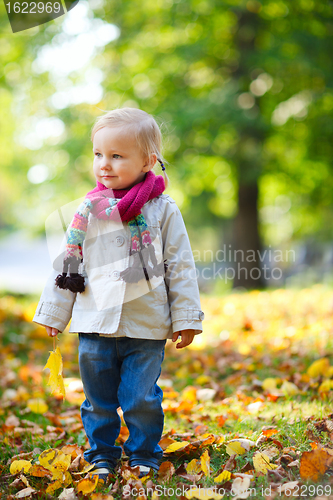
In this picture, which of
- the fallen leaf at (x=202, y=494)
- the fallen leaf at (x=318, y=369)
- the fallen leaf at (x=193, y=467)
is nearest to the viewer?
the fallen leaf at (x=202, y=494)

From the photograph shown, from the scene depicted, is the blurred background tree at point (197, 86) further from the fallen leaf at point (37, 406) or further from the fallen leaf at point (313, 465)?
the fallen leaf at point (313, 465)

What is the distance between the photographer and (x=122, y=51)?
8.29 m

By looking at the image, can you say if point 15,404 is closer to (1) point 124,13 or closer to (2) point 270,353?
(2) point 270,353

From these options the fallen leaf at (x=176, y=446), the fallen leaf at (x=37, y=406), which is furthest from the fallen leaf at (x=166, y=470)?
the fallen leaf at (x=37, y=406)

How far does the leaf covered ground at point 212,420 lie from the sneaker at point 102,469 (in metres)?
0.04

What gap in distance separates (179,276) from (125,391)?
2.03ft

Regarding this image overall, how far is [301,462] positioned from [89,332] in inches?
42.8

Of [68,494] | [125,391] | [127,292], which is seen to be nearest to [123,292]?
A: [127,292]

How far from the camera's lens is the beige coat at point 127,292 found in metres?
2.08

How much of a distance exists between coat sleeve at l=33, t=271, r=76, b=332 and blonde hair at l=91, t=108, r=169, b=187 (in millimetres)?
766

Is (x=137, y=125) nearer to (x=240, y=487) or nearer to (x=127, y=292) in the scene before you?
(x=127, y=292)

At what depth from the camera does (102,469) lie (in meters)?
2.11

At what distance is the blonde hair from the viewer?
2.12 meters

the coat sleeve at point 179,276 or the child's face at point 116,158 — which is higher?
the child's face at point 116,158
